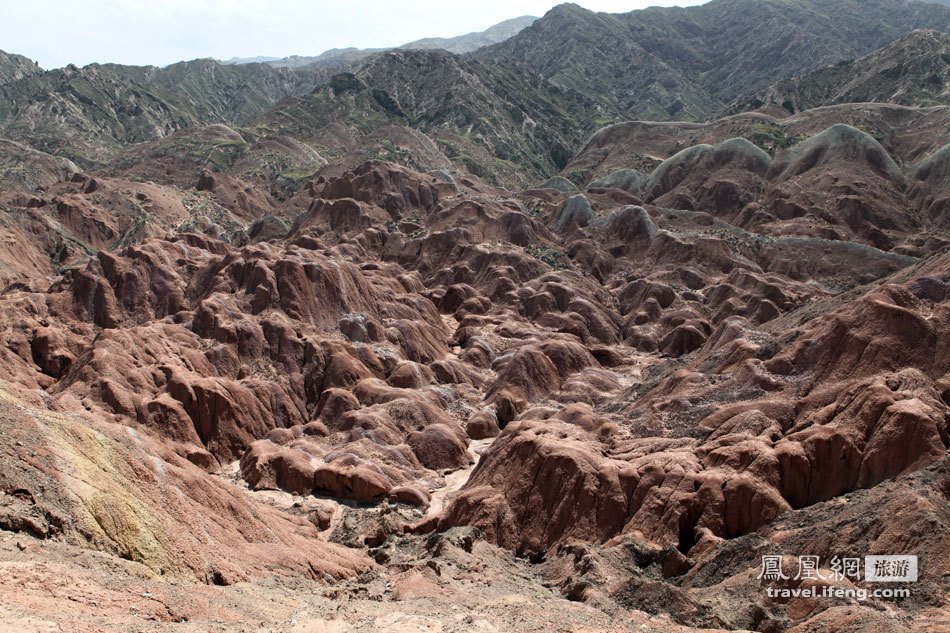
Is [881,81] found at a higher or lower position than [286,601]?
higher

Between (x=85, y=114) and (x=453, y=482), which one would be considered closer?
(x=453, y=482)

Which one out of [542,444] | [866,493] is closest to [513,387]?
[542,444]

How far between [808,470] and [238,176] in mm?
107648

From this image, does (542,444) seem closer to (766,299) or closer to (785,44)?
(766,299)

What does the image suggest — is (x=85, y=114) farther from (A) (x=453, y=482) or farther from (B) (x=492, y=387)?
(A) (x=453, y=482)

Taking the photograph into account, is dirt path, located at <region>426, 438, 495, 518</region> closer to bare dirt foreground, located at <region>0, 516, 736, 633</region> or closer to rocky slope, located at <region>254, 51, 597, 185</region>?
bare dirt foreground, located at <region>0, 516, 736, 633</region>

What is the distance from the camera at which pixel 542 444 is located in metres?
28.3

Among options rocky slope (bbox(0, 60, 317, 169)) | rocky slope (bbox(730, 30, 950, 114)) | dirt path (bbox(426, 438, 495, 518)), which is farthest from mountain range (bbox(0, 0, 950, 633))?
rocky slope (bbox(0, 60, 317, 169))

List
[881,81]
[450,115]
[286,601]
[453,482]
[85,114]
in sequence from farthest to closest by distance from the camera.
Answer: [85,114], [450,115], [881,81], [453,482], [286,601]

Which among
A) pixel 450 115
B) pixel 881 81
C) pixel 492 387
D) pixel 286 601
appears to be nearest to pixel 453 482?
pixel 492 387

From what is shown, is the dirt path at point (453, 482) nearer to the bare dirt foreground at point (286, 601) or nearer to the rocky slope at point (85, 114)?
the bare dirt foreground at point (286, 601)

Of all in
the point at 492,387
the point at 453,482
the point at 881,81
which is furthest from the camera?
the point at 881,81

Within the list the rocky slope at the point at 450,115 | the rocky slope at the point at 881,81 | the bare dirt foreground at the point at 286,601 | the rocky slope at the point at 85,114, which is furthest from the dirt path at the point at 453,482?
the rocky slope at the point at 85,114

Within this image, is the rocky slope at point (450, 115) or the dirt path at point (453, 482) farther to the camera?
the rocky slope at point (450, 115)
